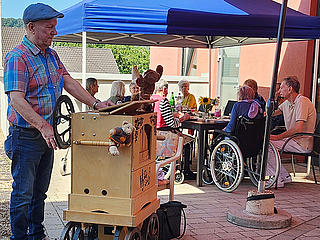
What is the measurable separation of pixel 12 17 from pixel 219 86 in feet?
162

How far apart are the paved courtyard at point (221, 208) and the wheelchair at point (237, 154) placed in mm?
149

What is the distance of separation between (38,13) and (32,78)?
42 cm

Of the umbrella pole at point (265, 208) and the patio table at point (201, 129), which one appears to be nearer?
the umbrella pole at point (265, 208)

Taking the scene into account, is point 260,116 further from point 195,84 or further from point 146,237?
point 195,84

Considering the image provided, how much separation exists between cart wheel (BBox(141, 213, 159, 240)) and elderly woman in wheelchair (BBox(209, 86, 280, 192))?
2235mm

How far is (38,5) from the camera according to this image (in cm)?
341

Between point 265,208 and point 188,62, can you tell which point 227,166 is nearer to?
point 265,208

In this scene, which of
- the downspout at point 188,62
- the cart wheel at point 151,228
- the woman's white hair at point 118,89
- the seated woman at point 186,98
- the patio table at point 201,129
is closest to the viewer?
the cart wheel at point 151,228

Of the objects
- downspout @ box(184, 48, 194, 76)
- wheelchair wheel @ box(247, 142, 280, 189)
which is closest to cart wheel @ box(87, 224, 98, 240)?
wheelchair wheel @ box(247, 142, 280, 189)

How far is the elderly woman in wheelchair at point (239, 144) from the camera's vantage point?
597 cm

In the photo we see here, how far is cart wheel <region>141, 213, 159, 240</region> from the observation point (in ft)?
11.9

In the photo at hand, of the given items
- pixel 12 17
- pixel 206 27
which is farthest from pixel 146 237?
pixel 12 17

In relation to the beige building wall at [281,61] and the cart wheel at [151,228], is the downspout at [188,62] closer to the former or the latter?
the beige building wall at [281,61]

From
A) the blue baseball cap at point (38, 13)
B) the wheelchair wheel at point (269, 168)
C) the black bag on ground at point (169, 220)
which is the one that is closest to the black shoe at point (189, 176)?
the wheelchair wheel at point (269, 168)
